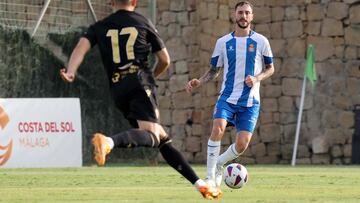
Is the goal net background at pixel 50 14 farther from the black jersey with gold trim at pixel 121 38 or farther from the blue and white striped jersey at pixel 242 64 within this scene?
the black jersey with gold trim at pixel 121 38

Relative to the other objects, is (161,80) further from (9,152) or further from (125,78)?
(125,78)

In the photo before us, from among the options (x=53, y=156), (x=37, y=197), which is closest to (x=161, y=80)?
(x=53, y=156)

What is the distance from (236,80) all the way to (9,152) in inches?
317

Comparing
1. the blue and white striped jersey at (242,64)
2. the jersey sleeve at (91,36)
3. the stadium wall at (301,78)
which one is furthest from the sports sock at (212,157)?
the stadium wall at (301,78)

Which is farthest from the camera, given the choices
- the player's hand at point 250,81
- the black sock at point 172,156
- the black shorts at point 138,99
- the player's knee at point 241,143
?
the player's knee at point 241,143

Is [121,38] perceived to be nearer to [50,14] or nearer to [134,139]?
[134,139]

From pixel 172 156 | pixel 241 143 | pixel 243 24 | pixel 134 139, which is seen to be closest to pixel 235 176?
pixel 241 143

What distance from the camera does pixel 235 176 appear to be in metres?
13.1

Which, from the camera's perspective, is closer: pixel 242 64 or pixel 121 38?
pixel 121 38

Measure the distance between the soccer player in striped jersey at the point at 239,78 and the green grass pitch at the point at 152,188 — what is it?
62cm

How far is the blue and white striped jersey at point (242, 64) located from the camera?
1382 centimetres

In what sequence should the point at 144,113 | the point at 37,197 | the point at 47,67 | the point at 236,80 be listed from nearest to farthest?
the point at 144,113 → the point at 37,197 → the point at 236,80 → the point at 47,67

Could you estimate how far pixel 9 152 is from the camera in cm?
2095

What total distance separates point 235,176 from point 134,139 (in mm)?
2947
